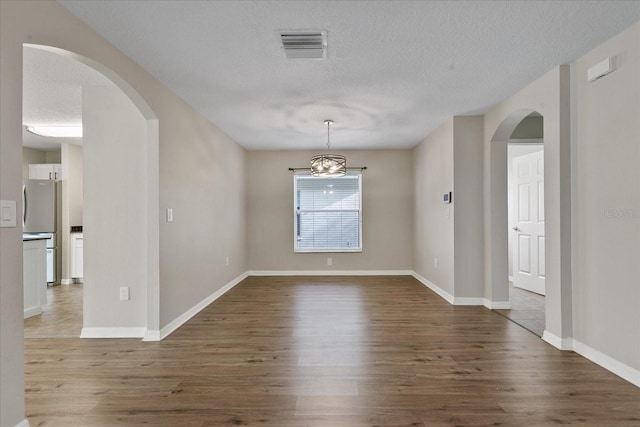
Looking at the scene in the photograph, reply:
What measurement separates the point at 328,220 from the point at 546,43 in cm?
471

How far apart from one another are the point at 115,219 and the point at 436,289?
4390 millimetres

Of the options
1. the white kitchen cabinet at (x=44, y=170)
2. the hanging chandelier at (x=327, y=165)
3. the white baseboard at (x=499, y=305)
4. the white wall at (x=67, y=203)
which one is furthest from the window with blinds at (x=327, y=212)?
the white kitchen cabinet at (x=44, y=170)

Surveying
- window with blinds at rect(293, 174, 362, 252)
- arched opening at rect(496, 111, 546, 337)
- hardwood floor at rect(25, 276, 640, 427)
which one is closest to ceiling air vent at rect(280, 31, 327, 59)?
hardwood floor at rect(25, 276, 640, 427)

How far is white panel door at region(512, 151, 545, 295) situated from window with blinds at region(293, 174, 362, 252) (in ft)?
9.20

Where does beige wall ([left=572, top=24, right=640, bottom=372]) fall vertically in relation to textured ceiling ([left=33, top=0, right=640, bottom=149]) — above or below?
below

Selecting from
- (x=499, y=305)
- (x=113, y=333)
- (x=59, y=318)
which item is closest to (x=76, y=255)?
(x=59, y=318)

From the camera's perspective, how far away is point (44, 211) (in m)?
5.77

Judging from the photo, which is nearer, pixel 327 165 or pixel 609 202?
pixel 609 202

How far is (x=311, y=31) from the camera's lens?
2336 mm

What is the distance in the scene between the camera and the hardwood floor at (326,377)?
6.42 feet

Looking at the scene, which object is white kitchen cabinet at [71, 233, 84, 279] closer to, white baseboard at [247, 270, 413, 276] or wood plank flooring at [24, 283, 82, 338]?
wood plank flooring at [24, 283, 82, 338]

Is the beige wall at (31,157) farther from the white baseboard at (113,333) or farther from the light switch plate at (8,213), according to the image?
the light switch plate at (8,213)

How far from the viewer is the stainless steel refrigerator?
5645 mm

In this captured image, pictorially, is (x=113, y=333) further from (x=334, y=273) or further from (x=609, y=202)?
(x=609, y=202)
